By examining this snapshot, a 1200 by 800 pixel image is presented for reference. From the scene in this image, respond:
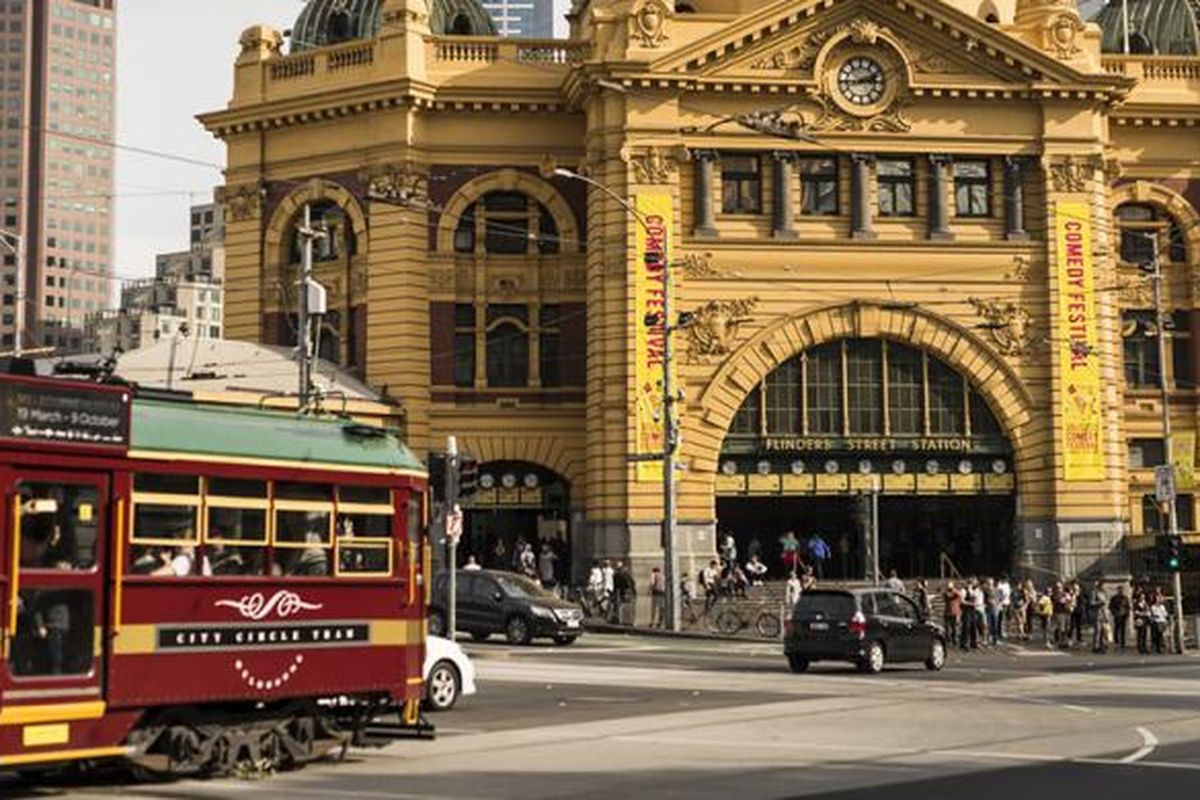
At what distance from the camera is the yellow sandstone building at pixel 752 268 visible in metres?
52.2

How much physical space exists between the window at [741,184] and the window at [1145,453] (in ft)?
51.6

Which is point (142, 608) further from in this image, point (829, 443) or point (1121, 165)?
point (1121, 165)

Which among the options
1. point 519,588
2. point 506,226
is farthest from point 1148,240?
point 519,588

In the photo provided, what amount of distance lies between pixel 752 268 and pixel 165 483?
38663mm

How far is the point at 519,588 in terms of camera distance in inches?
1539

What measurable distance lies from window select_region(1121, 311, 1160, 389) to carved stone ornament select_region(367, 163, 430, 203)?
2350 cm

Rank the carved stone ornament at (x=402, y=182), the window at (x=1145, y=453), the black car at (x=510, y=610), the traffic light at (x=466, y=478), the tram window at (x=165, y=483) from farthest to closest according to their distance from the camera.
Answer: the window at (x=1145, y=453)
the carved stone ornament at (x=402, y=182)
the black car at (x=510, y=610)
the traffic light at (x=466, y=478)
the tram window at (x=165, y=483)

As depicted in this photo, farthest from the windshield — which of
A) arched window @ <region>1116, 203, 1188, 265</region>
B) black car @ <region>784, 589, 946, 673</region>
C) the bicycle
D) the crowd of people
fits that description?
arched window @ <region>1116, 203, 1188, 265</region>

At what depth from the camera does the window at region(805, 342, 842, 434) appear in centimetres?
5322

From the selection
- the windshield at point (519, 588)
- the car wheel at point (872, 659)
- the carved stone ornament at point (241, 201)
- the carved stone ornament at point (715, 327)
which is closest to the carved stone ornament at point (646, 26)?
the carved stone ornament at point (715, 327)

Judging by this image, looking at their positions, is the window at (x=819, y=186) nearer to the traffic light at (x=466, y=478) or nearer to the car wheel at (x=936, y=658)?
the car wheel at (x=936, y=658)

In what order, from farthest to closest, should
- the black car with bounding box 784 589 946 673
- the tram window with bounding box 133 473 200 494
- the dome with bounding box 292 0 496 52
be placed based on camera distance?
the dome with bounding box 292 0 496 52, the black car with bounding box 784 589 946 673, the tram window with bounding box 133 473 200 494

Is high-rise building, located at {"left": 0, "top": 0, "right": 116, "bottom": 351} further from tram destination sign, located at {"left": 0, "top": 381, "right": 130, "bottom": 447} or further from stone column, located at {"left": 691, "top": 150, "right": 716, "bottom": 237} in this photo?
tram destination sign, located at {"left": 0, "top": 381, "right": 130, "bottom": 447}

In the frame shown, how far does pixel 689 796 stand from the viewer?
14.9m
